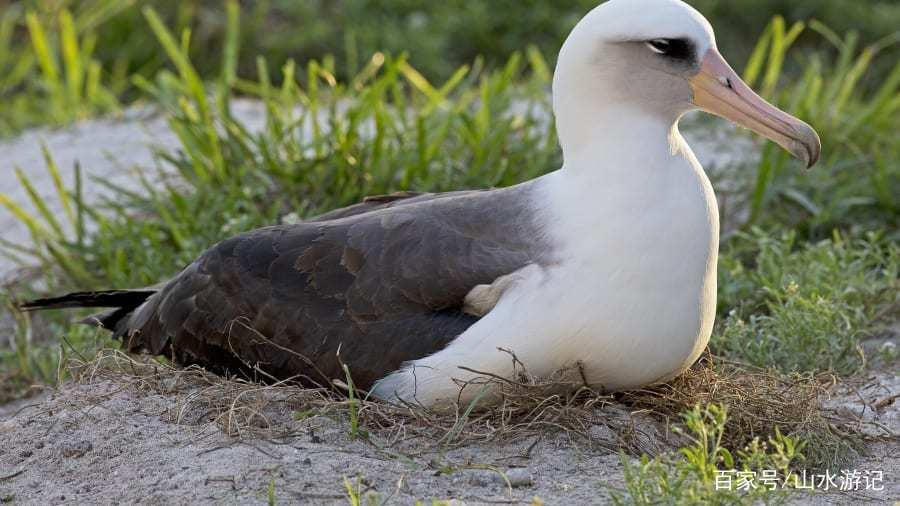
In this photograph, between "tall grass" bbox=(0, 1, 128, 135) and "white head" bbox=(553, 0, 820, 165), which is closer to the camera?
"white head" bbox=(553, 0, 820, 165)

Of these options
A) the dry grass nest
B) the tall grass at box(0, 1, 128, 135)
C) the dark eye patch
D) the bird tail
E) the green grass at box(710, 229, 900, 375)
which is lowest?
the green grass at box(710, 229, 900, 375)

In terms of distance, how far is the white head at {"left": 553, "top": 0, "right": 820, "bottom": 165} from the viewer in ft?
12.5

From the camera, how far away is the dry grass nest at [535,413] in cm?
377

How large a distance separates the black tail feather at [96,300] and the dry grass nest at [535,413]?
0.62 m

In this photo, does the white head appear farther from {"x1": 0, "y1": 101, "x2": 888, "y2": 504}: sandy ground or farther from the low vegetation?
{"x1": 0, "y1": 101, "x2": 888, "y2": 504}: sandy ground

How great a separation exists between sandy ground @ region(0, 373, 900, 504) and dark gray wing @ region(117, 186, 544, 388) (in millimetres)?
251

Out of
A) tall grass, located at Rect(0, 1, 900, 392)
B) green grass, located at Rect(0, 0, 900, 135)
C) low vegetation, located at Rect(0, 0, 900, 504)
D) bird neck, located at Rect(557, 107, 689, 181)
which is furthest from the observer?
green grass, located at Rect(0, 0, 900, 135)

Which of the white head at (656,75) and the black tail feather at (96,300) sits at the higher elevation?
the white head at (656,75)

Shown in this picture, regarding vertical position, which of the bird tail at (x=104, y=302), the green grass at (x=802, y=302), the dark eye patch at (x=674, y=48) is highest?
the dark eye patch at (x=674, y=48)

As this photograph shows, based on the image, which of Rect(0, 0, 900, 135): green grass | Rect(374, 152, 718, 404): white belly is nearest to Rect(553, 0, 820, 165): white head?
Rect(374, 152, 718, 404): white belly

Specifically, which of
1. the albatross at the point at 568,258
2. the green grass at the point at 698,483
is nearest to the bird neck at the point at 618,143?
the albatross at the point at 568,258

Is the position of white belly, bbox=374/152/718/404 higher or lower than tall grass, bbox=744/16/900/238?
higher

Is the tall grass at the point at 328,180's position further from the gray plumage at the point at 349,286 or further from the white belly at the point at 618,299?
the white belly at the point at 618,299

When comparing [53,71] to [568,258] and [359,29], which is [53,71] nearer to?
[359,29]
